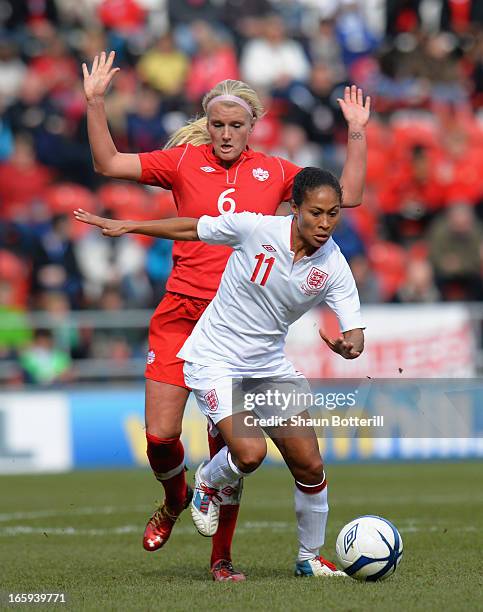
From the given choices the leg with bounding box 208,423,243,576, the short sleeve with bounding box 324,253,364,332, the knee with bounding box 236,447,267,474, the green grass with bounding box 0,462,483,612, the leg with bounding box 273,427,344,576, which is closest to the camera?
the green grass with bounding box 0,462,483,612

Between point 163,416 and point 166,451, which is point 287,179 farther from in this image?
point 166,451

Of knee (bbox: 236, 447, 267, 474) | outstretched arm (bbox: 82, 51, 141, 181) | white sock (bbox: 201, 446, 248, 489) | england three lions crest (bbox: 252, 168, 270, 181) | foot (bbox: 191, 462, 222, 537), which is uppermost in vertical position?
outstretched arm (bbox: 82, 51, 141, 181)

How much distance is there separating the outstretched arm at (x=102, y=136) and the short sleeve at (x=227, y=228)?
98 centimetres

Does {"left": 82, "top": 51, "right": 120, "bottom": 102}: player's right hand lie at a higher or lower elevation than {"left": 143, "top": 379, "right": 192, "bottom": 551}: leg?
higher

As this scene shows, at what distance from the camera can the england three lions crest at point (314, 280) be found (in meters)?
6.68

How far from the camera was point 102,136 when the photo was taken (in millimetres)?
7391

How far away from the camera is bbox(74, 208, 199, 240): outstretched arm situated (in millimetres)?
6613

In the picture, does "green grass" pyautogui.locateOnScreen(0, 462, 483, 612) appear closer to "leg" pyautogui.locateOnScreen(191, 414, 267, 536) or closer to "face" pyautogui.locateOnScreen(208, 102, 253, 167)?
"leg" pyautogui.locateOnScreen(191, 414, 267, 536)

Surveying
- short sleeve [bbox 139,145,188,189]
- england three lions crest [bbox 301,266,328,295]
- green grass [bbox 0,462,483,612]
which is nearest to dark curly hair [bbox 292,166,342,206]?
england three lions crest [bbox 301,266,328,295]

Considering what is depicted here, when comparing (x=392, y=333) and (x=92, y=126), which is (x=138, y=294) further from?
(x=92, y=126)

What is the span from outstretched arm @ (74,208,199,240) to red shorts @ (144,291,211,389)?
34.4 inches

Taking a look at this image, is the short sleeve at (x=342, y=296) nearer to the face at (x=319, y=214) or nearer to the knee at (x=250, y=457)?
the face at (x=319, y=214)

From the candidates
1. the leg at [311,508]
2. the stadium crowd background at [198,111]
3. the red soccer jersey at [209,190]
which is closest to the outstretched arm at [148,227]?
the red soccer jersey at [209,190]

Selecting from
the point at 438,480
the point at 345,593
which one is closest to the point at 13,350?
the point at 438,480
